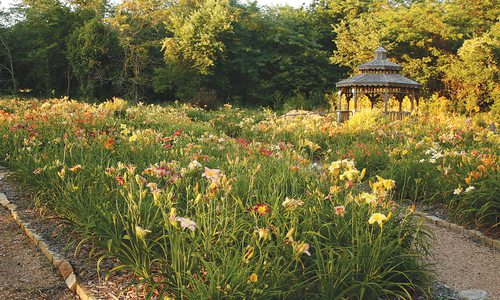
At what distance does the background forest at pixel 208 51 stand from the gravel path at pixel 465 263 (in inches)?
630

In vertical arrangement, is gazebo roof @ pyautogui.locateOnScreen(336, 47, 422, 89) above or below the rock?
above

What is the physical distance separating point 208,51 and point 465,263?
61.4ft

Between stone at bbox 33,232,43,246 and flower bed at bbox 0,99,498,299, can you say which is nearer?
flower bed at bbox 0,99,498,299

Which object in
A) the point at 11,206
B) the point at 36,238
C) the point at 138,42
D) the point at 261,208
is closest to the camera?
the point at 261,208

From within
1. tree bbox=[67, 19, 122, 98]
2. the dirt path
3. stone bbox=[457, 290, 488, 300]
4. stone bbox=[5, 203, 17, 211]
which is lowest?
stone bbox=[457, 290, 488, 300]

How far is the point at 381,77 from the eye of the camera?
15875 millimetres

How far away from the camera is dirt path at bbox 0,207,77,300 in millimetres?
2830

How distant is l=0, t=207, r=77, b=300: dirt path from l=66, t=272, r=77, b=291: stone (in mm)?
32

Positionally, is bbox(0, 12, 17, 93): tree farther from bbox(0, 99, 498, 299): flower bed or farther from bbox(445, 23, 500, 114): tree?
bbox(445, 23, 500, 114): tree

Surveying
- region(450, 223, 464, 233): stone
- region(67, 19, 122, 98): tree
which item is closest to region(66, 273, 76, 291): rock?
region(450, 223, 464, 233): stone

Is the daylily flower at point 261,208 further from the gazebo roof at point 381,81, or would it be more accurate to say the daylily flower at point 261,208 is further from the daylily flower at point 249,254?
the gazebo roof at point 381,81

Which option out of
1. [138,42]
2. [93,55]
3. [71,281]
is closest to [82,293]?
[71,281]

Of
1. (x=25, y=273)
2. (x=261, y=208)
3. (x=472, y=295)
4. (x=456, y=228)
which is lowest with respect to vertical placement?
(x=456, y=228)

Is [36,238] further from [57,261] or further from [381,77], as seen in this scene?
[381,77]
